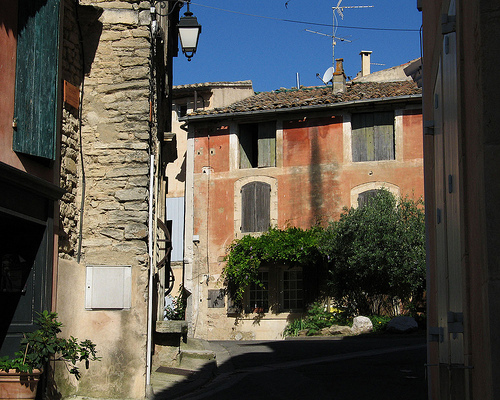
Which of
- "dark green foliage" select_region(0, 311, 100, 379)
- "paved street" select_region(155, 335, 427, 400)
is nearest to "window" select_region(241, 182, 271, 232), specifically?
"paved street" select_region(155, 335, 427, 400)

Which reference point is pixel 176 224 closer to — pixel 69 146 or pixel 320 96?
pixel 320 96

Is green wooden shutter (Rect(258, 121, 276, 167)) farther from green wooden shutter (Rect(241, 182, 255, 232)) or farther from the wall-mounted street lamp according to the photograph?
the wall-mounted street lamp

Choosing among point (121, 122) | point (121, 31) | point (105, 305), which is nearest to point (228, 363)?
point (105, 305)

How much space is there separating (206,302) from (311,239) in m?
4.44

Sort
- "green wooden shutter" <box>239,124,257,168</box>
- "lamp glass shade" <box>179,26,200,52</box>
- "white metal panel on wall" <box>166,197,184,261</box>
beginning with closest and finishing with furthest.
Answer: "lamp glass shade" <box>179,26,200,52</box> < "green wooden shutter" <box>239,124,257,168</box> < "white metal panel on wall" <box>166,197,184,261</box>

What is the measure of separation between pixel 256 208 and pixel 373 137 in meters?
4.63

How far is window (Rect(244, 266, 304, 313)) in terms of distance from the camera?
75.6 ft

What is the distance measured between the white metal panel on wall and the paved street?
42.7ft

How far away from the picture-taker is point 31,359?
6.49 metres

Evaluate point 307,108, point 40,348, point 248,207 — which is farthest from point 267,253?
point 40,348

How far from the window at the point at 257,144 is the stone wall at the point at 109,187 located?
15.3 metres

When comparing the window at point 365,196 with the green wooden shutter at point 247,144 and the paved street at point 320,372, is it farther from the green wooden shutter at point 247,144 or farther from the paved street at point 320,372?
the paved street at point 320,372

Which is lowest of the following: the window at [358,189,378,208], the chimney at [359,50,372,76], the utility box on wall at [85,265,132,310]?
the utility box on wall at [85,265,132,310]

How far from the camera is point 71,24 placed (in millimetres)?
8445
